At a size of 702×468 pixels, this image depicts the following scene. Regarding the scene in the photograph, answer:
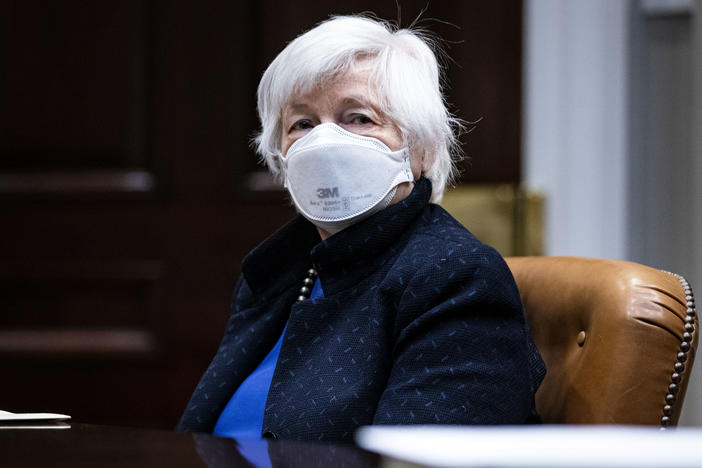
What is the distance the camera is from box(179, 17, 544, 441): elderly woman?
1055 millimetres

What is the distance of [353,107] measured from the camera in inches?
51.1

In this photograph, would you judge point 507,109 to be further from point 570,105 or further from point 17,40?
point 17,40

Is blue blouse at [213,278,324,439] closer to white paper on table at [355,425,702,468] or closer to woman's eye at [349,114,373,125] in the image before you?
woman's eye at [349,114,373,125]

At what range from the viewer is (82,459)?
0.66 meters

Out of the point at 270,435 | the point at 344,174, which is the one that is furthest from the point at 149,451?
the point at 344,174

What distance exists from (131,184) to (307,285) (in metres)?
1.31

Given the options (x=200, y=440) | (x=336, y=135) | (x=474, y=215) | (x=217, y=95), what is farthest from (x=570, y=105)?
(x=200, y=440)

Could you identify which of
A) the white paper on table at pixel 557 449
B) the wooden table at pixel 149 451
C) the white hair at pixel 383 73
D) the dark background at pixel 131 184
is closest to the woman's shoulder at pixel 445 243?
the white hair at pixel 383 73

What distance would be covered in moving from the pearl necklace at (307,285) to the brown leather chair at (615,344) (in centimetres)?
34

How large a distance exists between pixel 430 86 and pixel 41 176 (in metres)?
1.56

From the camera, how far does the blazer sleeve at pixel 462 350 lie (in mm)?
1014

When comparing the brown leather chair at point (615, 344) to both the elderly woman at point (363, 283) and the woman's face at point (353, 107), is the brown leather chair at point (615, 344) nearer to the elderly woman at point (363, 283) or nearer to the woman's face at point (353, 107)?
the elderly woman at point (363, 283)

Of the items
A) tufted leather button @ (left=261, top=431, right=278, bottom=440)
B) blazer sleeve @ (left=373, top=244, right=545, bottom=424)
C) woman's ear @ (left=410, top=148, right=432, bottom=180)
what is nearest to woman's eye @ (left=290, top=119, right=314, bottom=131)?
woman's ear @ (left=410, top=148, right=432, bottom=180)

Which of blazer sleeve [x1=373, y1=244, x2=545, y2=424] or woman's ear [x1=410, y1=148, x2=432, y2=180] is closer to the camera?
blazer sleeve [x1=373, y1=244, x2=545, y2=424]
